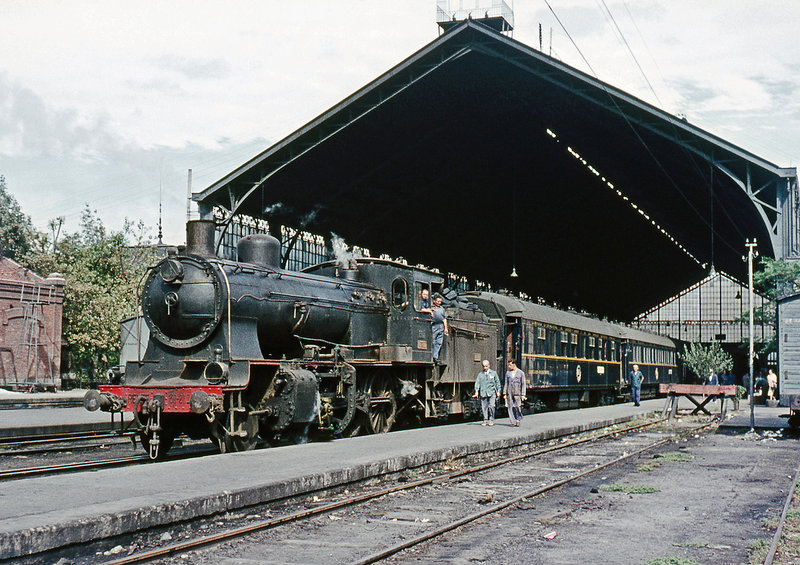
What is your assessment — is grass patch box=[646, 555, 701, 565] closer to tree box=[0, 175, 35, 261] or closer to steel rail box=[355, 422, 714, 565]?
steel rail box=[355, 422, 714, 565]

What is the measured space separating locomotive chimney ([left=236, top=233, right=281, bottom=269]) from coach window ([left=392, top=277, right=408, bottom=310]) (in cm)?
290

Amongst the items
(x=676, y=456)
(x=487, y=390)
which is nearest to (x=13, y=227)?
(x=487, y=390)

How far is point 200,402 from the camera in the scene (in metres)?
10.8

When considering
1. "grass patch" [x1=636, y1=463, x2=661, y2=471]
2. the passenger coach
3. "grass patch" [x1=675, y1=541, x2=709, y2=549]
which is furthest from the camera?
→ the passenger coach

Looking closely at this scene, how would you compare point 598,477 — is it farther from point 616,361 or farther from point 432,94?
point 616,361

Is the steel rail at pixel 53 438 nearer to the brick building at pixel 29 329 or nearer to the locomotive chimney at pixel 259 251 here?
the locomotive chimney at pixel 259 251

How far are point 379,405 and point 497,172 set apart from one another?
2133 centimetres

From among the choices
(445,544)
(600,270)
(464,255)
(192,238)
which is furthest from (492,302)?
(600,270)

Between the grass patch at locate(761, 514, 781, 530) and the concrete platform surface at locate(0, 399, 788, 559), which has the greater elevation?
the concrete platform surface at locate(0, 399, 788, 559)

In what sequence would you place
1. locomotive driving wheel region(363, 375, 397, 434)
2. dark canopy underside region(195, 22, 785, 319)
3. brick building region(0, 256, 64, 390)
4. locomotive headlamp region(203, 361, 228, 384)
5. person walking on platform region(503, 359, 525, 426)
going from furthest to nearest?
brick building region(0, 256, 64, 390)
dark canopy underside region(195, 22, 785, 319)
person walking on platform region(503, 359, 525, 426)
locomotive driving wheel region(363, 375, 397, 434)
locomotive headlamp region(203, 361, 228, 384)

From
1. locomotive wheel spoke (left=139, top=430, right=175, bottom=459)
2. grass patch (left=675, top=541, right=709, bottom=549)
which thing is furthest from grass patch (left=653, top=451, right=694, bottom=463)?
locomotive wheel spoke (left=139, top=430, right=175, bottom=459)

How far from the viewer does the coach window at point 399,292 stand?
15862 millimetres

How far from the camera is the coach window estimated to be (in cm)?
1586

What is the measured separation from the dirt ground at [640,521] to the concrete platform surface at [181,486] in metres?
2.14
